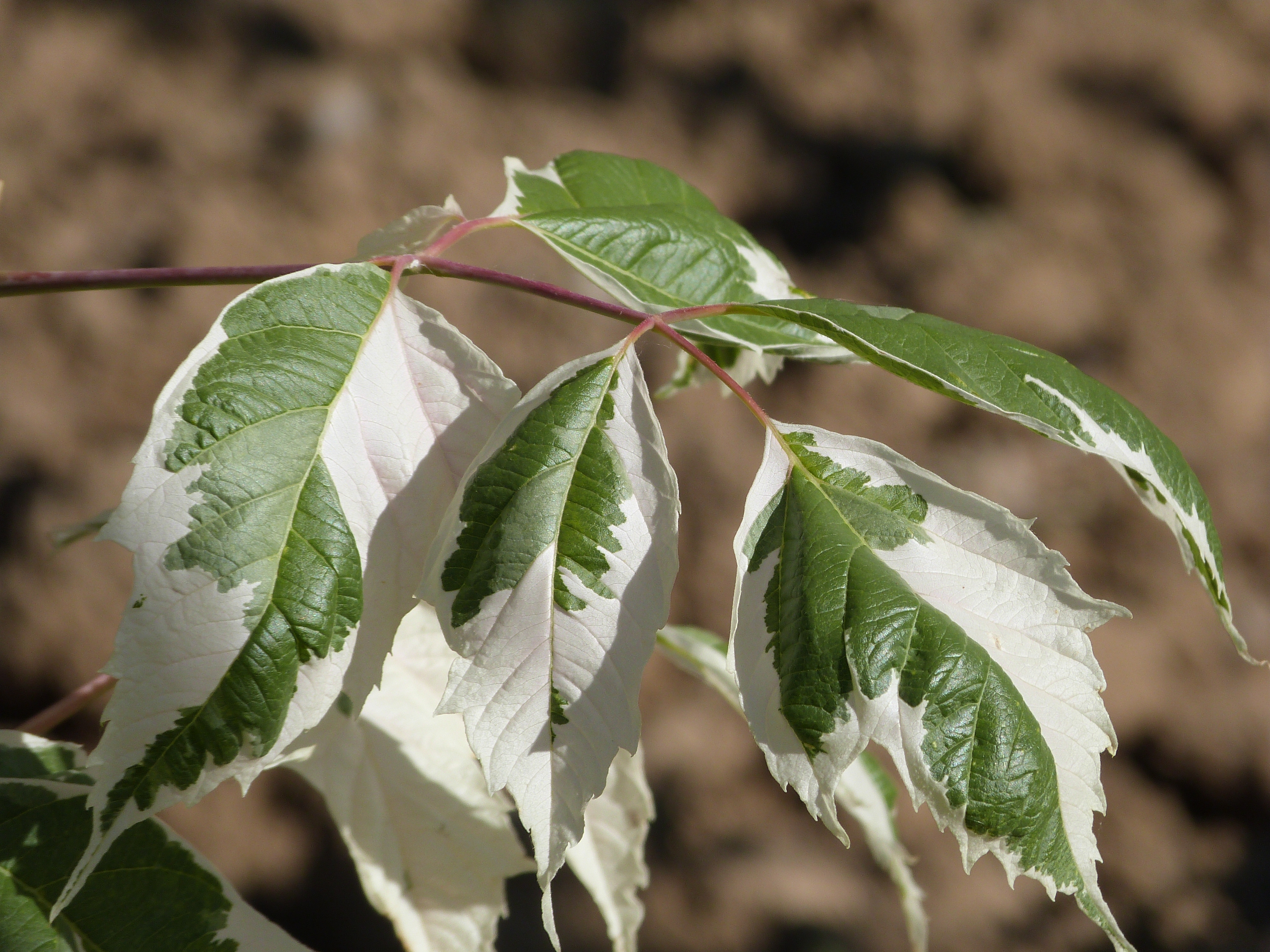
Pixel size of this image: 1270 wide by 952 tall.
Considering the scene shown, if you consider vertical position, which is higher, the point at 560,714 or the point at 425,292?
the point at 560,714

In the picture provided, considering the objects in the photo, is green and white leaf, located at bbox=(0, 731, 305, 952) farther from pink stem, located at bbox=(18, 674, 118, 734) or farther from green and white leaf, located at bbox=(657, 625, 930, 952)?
green and white leaf, located at bbox=(657, 625, 930, 952)

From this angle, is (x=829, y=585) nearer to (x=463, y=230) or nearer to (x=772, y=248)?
(x=463, y=230)

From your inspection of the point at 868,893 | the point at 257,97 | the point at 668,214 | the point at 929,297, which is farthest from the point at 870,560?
the point at 257,97

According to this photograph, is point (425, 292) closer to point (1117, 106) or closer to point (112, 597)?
point (112, 597)

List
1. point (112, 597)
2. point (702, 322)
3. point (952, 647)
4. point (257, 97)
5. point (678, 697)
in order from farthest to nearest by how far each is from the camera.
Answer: point (257, 97) → point (678, 697) → point (112, 597) → point (702, 322) → point (952, 647)

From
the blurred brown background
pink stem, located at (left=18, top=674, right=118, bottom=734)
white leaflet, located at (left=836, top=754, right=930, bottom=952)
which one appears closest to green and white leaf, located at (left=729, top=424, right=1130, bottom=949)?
white leaflet, located at (left=836, top=754, right=930, bottom=952)

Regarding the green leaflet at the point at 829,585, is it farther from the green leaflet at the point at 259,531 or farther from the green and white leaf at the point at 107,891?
the green and white leaf at the point at 107,891

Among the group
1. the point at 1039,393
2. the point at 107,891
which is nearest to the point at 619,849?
the point at 107,891
